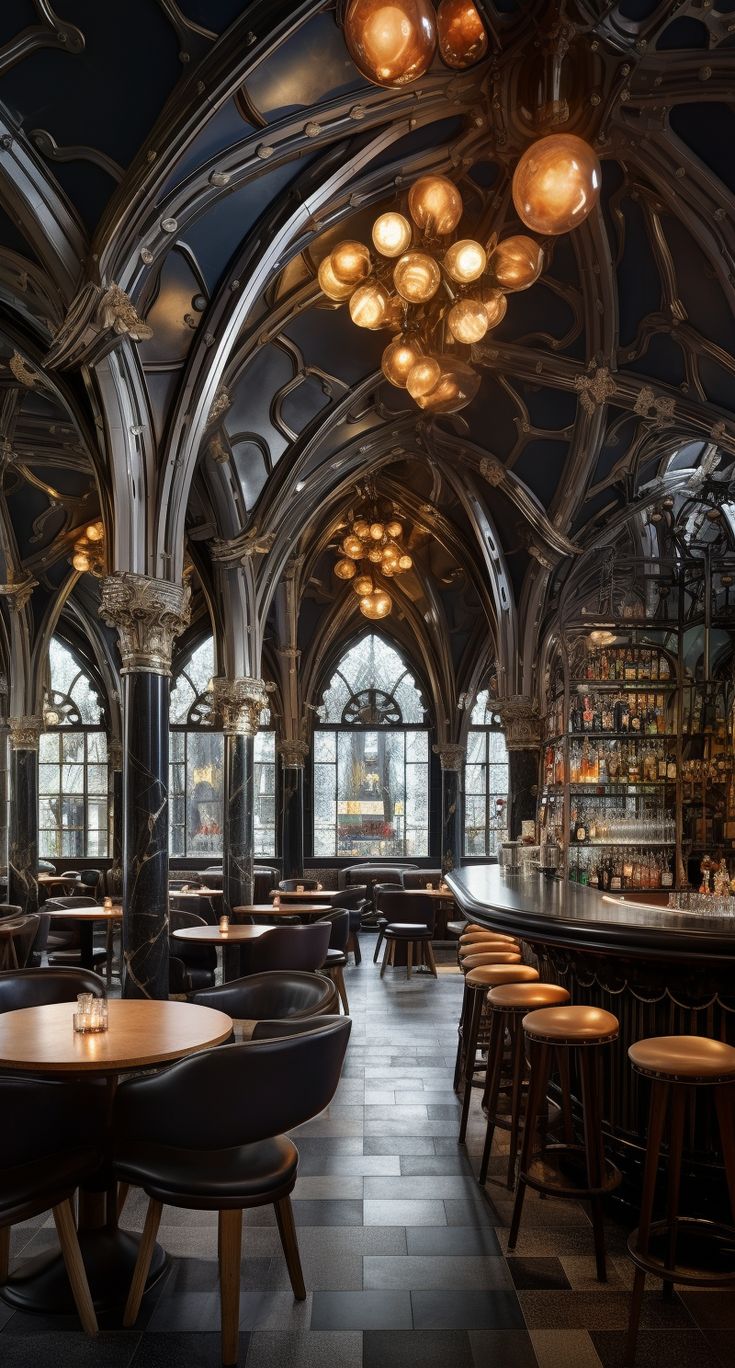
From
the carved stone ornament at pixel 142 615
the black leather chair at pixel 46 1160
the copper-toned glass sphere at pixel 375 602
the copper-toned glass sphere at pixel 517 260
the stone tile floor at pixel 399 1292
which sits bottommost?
the stone tile floor at pixel 399 1292

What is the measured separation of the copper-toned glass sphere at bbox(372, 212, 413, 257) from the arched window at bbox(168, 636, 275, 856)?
13.0m

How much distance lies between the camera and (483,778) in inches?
696

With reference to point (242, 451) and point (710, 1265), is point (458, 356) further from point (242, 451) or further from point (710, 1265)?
point (710, 1265)

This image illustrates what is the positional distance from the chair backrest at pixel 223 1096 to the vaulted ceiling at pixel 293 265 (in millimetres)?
4146

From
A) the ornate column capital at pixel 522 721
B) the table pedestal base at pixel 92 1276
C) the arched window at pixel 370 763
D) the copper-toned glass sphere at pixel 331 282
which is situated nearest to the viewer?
the table pedestal base at pixel 92 1276

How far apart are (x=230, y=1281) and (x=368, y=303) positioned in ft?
15.0

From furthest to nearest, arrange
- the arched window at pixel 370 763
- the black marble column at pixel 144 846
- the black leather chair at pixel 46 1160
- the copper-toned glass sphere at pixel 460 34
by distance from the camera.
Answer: the arched window at pixel 370 763 → the black marble column at pixel 144 846 → the copper-toned glass sphere at pixel 460 34 → the black leather chair at pixel 46 1160

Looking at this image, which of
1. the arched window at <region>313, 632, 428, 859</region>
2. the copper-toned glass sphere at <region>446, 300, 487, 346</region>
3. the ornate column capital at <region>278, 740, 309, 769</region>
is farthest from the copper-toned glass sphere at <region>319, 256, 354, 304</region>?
the arched window at <region>313, 632, 428, 859</region>

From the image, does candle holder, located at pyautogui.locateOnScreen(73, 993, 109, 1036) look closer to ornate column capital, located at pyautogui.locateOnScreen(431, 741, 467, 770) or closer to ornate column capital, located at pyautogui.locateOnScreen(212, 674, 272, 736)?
ornate column capital, located at pyautogui.locateOnScreen(212, 674, 272, 736)

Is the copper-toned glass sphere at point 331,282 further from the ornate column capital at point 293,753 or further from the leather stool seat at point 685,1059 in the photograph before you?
the ornate column capital at point 293,753

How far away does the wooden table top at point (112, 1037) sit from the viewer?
9.93 feet

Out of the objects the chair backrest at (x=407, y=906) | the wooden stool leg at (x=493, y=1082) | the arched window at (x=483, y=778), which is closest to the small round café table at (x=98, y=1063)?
the wooden stool leg at (x=493, y=1082)

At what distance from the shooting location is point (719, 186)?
6.29 m

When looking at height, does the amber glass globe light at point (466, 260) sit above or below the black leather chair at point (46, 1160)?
above
